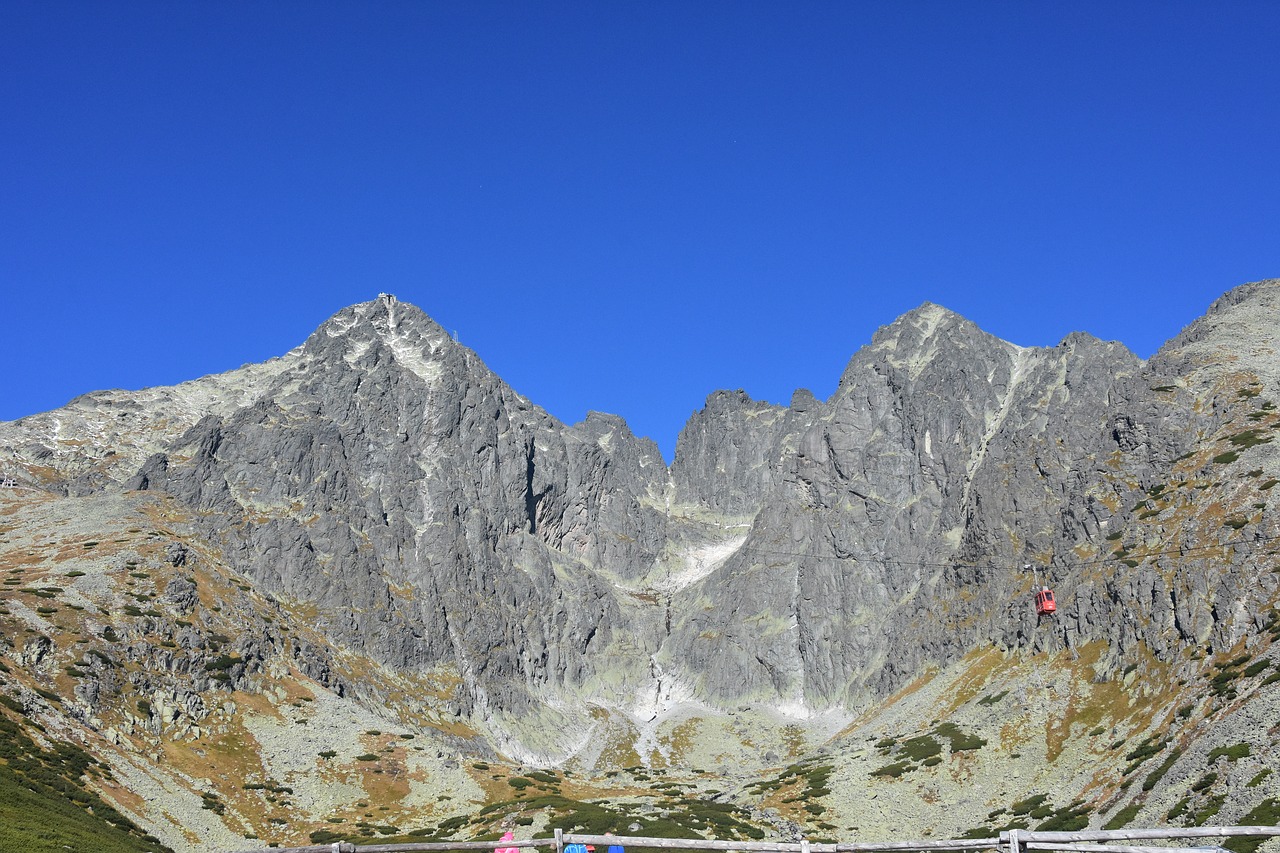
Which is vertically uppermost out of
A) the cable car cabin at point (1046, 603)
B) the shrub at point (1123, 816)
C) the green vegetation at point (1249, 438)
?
the green vegetation at point (1249, 438)

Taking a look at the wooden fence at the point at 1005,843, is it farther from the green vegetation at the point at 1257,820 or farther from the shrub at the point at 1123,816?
the shrub at the point at 1123,816

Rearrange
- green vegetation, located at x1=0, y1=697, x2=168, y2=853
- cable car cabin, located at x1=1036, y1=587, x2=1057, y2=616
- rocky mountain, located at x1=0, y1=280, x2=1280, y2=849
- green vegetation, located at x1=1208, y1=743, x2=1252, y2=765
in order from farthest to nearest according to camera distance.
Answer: cable car cabin, located at x1=1036, y1=587, x2=1057, y2=616, rocky mountain, located at x1=0, y1=280, x2=1280, y2=849, green vegetation, located at x1=1208, y1=743, x2=1252, y2=765, green vegetation, located at x1=0, y1=697, x2=168, y2=853

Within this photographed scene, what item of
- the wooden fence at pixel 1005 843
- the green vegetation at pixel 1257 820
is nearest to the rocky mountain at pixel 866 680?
the green vegetation at pixel 1257 820

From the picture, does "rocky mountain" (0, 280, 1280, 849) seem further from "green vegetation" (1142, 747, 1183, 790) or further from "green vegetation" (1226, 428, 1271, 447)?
"green vegetation" (1226, 428, 1271, 447)

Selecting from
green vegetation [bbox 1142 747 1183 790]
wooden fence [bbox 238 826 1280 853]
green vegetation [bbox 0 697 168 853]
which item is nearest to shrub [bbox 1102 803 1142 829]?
green vegetation [bbox 1142 747 1183 790]

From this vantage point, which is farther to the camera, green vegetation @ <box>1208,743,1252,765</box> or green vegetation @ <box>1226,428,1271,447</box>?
green vegetation @ <box>1226,428,1271,447</box>

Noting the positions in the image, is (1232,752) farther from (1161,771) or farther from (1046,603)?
(1046,603)

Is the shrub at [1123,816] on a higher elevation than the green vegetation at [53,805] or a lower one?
lower

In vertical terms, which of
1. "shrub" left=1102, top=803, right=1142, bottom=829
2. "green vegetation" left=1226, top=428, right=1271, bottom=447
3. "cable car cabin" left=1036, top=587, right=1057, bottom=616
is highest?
"green vegetation" left=1226, top=428, right=1271, bottom=447

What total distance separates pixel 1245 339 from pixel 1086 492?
1693 inches

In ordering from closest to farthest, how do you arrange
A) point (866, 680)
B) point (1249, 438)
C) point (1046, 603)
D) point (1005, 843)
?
1. point (1005, 843)
2. point (1046, 603)
3. point (1249, 438)
4. point (866, 680)

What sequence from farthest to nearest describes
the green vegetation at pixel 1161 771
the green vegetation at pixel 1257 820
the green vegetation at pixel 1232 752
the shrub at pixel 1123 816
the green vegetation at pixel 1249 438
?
the green vegetation at pixel 1249 438 → the green vegetation at pixel 1161 771 → the shrub at pixel 1123 816 → the green vegetation at pixel 1232 752 → the green vegetation at pixel 1257 820

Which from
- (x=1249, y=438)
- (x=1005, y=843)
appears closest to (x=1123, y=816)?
(x=1005, y=843)

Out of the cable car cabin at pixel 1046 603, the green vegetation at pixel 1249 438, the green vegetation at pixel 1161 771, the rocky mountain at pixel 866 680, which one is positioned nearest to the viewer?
the green vegetation at pixel 1161 771
